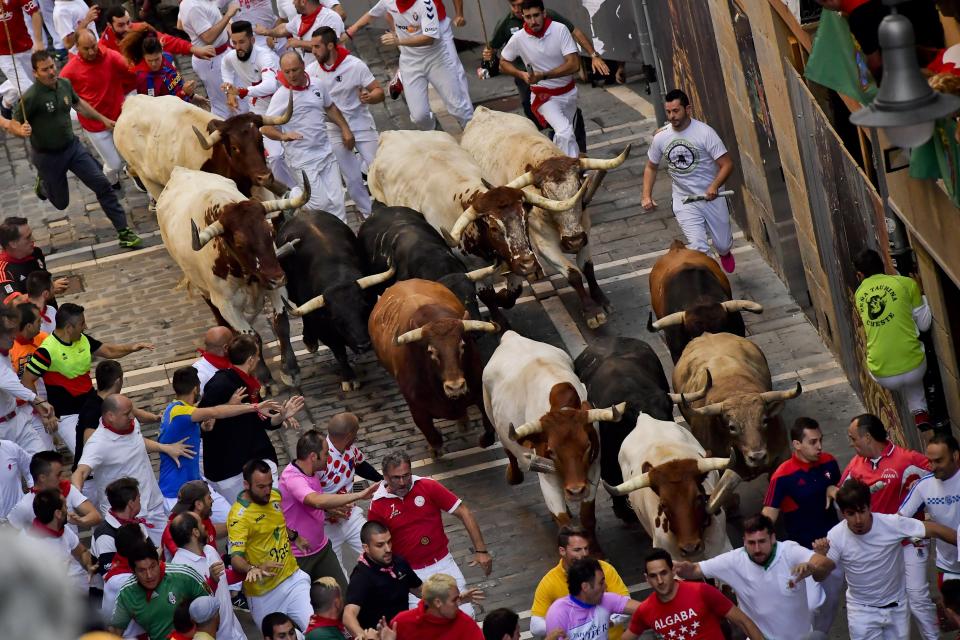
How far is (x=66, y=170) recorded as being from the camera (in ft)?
60.5

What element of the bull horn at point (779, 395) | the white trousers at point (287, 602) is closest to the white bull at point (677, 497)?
the bull horn at point (779, 395)

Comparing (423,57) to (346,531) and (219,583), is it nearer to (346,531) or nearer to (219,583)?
(346,531)

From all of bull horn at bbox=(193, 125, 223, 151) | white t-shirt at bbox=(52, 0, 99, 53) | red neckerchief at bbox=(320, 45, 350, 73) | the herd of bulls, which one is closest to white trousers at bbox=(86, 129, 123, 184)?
the herd of bulls

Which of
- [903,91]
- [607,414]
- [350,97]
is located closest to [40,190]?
[350,97]

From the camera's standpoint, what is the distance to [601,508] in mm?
12750

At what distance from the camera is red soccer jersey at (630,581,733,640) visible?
27.8 ft

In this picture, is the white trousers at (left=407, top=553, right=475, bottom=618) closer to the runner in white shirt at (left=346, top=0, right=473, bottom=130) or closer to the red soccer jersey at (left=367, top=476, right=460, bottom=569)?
the red soccer jersey at (left=367, top=476, right=460, bottom=569)

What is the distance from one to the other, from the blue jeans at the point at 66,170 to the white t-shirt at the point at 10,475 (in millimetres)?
7554

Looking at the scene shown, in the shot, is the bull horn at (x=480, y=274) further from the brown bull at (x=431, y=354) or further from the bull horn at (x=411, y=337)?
the bull horn at (x=411, y=337)

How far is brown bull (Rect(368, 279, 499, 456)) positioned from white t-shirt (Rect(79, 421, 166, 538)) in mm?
2921

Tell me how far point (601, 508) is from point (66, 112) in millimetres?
8874

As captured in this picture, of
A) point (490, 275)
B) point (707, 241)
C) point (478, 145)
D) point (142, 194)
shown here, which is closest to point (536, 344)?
point (490, 275)

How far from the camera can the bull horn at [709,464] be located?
10336mm

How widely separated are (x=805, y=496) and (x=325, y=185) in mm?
9292
